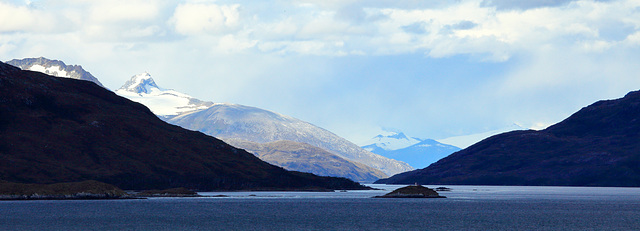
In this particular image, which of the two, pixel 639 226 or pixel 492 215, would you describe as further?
pixel 492 215

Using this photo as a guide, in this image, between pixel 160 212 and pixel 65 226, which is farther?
pixel 160 212

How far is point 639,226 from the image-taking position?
132m

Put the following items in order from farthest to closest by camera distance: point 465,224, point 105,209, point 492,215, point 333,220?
point 105,209 → point 492,215 → point 333,220 → point 465,224

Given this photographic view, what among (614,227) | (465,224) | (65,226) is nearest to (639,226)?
(614,227)

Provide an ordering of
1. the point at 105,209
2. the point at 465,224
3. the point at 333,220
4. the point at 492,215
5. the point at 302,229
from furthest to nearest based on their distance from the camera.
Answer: the point at 105,209 < the point at 492,215 < the point at 333,220 < the point at 465,224 < the point at 302,229

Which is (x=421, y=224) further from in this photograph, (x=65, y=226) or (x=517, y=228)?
(x=65, y=226)

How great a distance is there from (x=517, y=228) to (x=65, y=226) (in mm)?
80380

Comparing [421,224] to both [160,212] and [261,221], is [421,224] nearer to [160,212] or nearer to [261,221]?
[261,221]

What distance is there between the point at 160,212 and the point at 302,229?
5518cm

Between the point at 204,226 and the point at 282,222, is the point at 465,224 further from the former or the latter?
the point at 204,226

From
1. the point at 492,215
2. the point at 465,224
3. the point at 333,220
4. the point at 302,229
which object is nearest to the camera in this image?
the point at 302,229

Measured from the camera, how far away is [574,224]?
460ft

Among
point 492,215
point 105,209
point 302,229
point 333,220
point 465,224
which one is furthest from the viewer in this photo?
point 105,209

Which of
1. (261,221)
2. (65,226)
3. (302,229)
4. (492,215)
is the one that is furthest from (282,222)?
(492,215)
